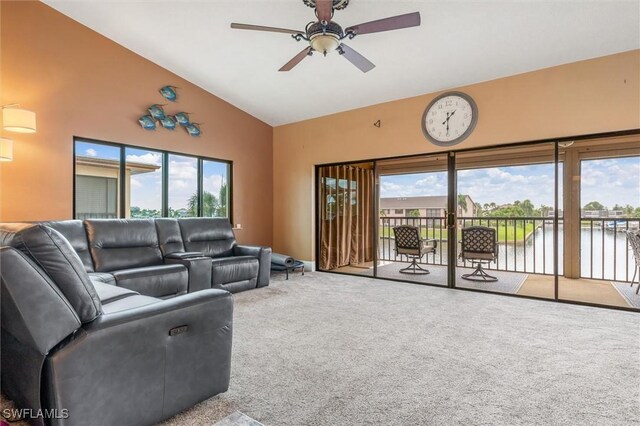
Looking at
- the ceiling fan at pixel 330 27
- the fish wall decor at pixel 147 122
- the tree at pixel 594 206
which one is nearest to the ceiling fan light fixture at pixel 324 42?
the ceiling fan at pixel 330 27

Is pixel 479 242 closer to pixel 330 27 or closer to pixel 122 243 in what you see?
pixel 330 27

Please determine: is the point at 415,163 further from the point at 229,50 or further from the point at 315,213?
the point at 229,50

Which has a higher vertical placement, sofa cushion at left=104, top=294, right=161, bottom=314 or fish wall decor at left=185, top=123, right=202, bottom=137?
fish wall decor at left=185, top=123, right=202, bottom=137

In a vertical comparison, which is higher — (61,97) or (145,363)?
(61,97)

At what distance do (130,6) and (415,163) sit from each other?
4.36 metres

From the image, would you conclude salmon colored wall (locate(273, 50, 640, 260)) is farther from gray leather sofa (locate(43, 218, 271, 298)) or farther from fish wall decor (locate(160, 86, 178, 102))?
fish wall decor (locate(160, 86, 178, 102))

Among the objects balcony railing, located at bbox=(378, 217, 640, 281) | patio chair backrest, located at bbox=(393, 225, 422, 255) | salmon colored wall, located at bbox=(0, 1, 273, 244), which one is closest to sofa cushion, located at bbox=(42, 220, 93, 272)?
salmon colored wall, located at bbox=(0, 1, 273, 244)

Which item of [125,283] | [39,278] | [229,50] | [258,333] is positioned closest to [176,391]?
[39,278]

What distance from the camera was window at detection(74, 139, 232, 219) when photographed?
4.35 meters

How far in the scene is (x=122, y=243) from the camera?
4016 millimetres

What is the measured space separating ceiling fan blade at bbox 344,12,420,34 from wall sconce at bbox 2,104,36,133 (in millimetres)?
3369

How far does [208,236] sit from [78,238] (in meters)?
1.71

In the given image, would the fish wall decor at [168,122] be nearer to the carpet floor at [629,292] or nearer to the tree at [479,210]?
the tree at [479,210]

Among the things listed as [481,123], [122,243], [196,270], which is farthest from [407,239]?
[122,243]
